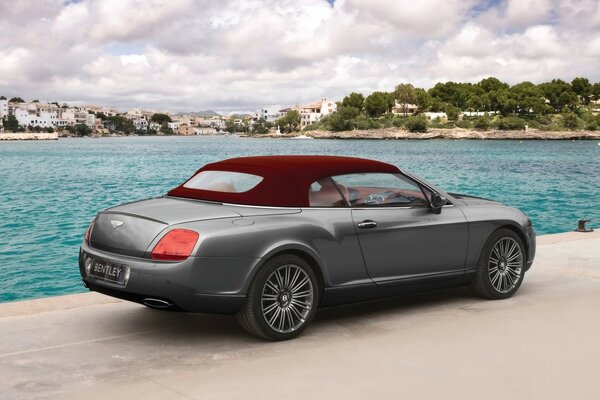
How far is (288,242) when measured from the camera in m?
5.67

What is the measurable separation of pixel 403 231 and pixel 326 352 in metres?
1.43

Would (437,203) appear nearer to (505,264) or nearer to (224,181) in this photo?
(505,264)

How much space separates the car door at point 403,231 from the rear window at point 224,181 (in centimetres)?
77

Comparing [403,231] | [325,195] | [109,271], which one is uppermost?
[325,195]

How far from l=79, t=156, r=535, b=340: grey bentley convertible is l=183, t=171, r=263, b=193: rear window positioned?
1cm

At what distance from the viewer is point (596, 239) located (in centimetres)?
1135

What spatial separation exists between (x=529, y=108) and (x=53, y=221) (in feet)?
591

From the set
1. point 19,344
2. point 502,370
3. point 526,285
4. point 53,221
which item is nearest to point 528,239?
point 526,285

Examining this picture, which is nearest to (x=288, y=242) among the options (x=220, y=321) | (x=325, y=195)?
(x=325, y=195)

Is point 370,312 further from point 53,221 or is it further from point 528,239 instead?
point 53,221

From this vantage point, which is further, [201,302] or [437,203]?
[437,203]

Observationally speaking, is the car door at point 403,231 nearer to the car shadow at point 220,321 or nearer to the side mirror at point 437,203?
the side mirror at point 437,203

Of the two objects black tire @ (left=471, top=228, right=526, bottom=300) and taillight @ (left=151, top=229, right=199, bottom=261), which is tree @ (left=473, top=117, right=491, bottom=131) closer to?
black tire @ (left=471, top=228, right=526, bottom=300)

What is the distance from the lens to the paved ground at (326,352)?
4.63 metres
